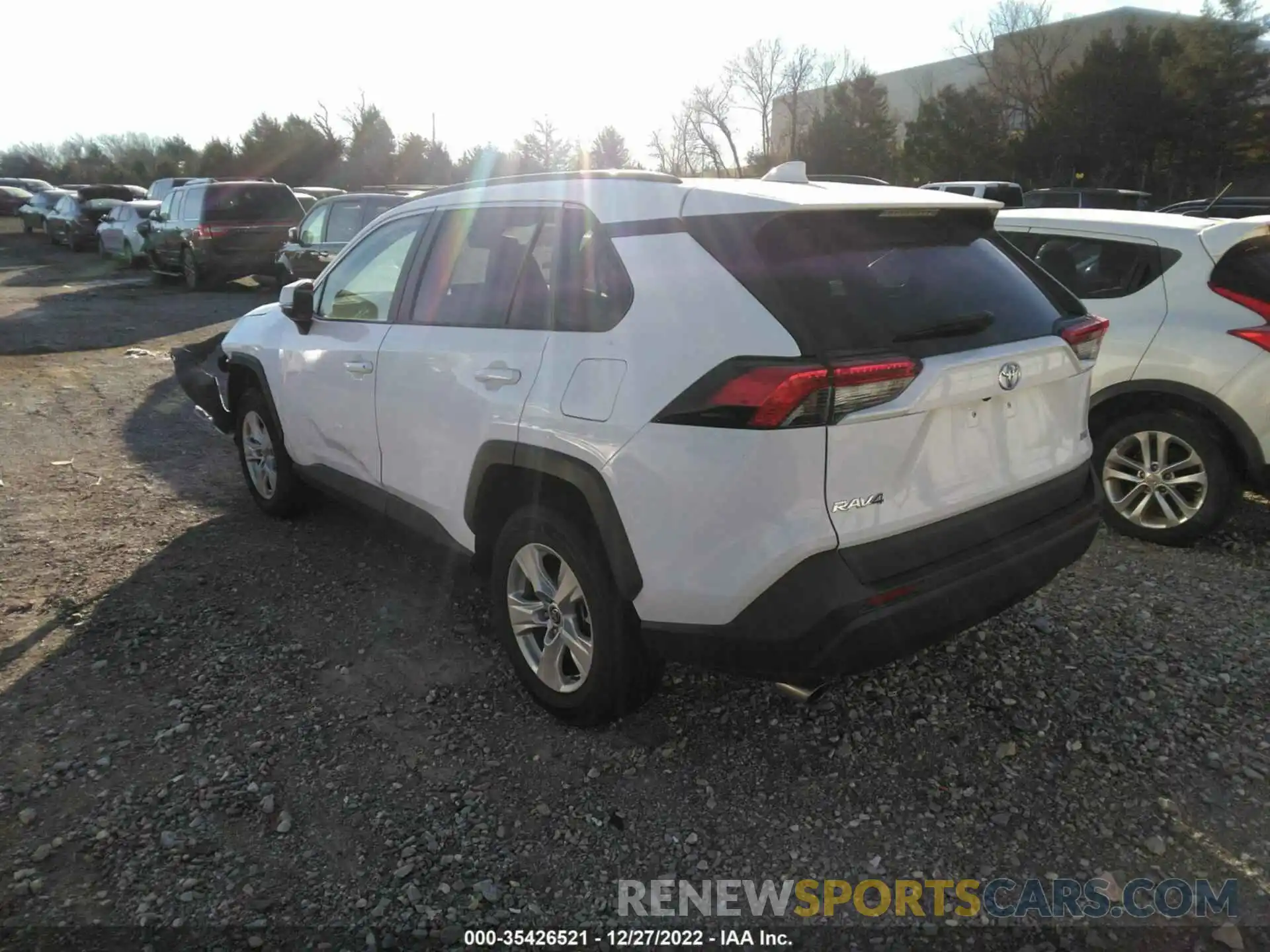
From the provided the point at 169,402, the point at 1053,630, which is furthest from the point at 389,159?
the point at 1053,630

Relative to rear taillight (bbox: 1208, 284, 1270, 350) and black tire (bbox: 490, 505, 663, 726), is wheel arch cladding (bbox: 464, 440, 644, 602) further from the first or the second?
rear taillight (bbox: 1208, 284, 1270, 350)

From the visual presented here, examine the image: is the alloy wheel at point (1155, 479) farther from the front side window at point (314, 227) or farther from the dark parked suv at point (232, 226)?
the dark parked suv at point (232, 226)

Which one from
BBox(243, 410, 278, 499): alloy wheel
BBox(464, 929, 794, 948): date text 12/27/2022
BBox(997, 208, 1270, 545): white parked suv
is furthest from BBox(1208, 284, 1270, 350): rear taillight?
BBox(243, 410, 278, 499): alloy wheel

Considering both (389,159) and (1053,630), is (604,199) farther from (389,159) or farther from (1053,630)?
(389,159)

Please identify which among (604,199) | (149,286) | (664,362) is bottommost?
(149,286)

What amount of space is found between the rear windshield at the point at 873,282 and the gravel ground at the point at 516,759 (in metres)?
1.37

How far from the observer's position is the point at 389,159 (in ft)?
151

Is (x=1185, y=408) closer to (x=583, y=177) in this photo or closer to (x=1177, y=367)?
(x=1177, y=367)

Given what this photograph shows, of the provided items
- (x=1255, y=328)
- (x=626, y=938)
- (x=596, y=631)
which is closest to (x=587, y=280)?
(x=596, y=631)

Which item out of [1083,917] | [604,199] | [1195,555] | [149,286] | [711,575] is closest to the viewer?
[1083,917]

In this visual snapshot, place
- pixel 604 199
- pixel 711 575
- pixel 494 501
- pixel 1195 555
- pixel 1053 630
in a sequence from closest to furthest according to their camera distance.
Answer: pixel 711 575, pixel 604 199, pixel 494 501, pixel 1053 630, pixel 1195 555

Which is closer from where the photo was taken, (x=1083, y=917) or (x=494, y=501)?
(x=1083, y=917)

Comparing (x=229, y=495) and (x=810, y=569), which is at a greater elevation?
(x=810, y=569)

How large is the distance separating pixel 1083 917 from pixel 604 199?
249cm
